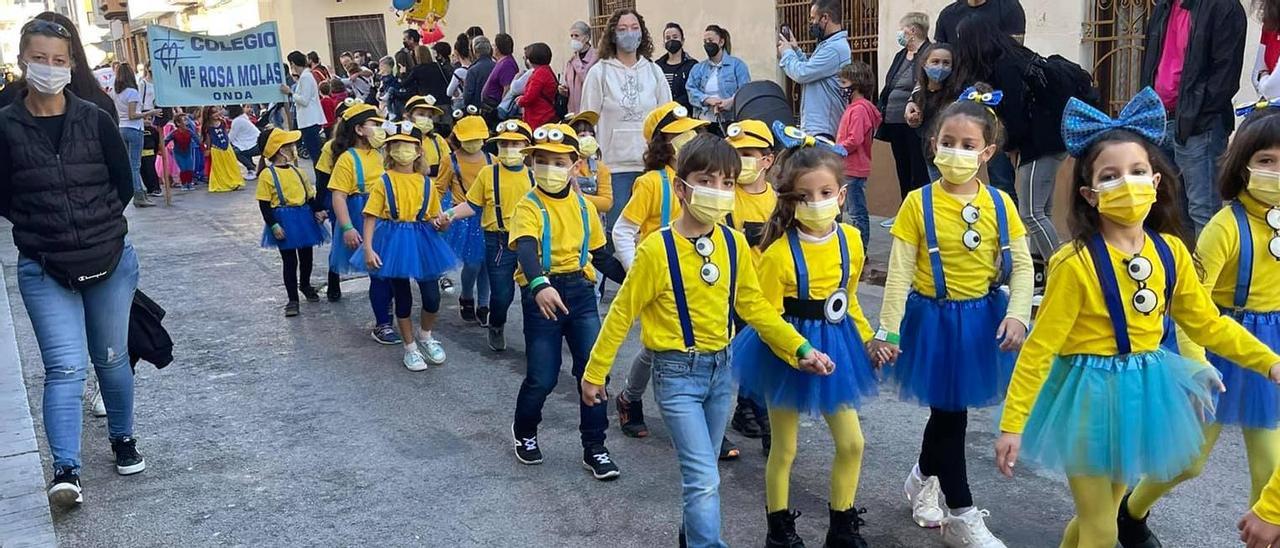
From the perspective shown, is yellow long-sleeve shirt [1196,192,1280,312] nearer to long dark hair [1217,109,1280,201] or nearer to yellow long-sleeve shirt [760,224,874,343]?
long dark hair [1217,109,1280,201]

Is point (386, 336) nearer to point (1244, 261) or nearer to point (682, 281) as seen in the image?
point (682, 281)

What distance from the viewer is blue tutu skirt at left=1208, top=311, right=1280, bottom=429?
3.67 metres

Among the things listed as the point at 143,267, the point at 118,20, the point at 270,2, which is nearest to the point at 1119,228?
the point at 143,267

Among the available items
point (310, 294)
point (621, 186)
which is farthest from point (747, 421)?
point (310, 294)

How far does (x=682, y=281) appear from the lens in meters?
3.96

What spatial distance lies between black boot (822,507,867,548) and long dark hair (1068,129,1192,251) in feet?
4.27

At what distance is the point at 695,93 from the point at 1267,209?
7.62 m

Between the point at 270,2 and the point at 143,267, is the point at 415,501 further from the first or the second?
the point at 270,2

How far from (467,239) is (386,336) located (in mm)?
872

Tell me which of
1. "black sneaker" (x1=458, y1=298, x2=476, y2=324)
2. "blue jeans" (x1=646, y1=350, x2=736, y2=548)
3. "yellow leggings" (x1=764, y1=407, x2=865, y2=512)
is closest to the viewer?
"blue jeans" (x1=646, y1=350, x2=736, y2=548)

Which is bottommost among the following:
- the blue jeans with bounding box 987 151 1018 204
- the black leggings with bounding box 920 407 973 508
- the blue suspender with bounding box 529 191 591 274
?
the black leggings with bounding box 920 407 973 508

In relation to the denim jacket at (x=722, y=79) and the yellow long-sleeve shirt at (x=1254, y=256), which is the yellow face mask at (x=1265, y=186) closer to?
the yellow long-sleeve shirt at (x=1254, y=256)

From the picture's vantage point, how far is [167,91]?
15484 millimetres

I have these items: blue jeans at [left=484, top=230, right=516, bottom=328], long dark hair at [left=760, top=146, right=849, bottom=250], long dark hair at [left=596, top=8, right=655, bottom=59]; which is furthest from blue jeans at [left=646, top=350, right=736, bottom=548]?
long dark hair at [left=596, top=8, right=655, bottom=59]
